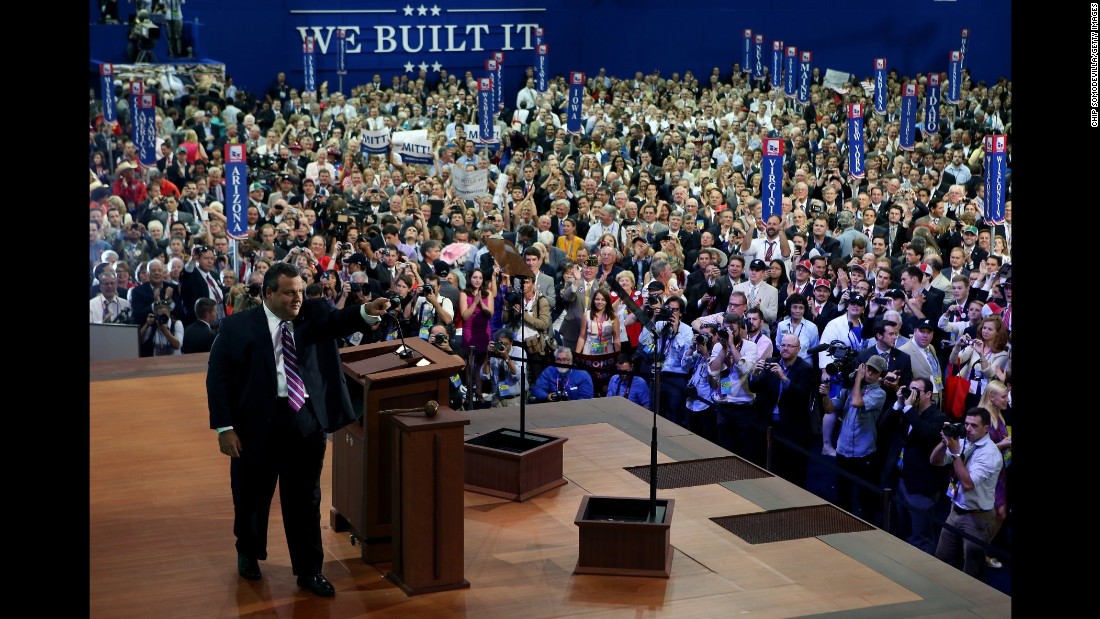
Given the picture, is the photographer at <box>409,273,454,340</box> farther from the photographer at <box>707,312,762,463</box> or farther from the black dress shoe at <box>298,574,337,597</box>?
the black dress shoe at <box>298,574,337,597</box>

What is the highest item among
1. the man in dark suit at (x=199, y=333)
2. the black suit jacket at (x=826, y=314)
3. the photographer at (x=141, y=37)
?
the photographer at (x=141, y=37)

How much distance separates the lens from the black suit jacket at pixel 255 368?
5.61 meters

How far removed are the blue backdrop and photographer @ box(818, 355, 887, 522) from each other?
21167mm

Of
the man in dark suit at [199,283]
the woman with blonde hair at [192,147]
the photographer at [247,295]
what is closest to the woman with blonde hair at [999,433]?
the photographer at [247,295]

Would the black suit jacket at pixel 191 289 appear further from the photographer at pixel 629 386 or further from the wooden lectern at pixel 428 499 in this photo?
the wooden lectern at pixel 428 499

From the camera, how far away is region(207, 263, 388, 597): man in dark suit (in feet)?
18.4

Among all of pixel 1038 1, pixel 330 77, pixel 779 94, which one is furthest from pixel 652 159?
pixel 1038 1

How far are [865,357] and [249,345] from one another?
173 inches

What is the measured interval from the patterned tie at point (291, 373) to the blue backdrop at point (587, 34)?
2280cm

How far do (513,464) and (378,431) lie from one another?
1.39 metres

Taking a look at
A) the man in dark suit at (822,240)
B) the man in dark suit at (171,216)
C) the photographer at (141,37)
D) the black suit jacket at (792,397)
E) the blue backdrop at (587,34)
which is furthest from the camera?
the blue backdrop at (587,34)

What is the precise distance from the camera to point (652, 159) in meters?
20.2

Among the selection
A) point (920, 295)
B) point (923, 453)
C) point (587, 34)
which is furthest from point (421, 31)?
point (923, 453)
